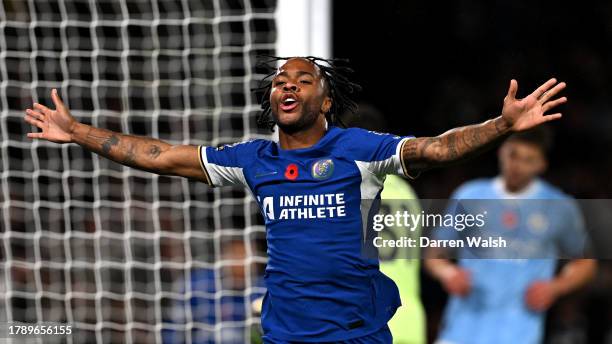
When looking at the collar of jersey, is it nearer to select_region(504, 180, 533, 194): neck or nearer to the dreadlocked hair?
select_region(504, 180, 533, 194): neck

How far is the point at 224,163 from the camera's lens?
4008 millimetres

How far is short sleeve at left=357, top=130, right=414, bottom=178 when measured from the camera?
146 inches

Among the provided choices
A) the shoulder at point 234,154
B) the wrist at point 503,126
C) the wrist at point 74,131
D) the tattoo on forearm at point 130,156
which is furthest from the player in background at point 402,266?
the wrist at point 503,126

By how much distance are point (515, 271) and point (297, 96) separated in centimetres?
233

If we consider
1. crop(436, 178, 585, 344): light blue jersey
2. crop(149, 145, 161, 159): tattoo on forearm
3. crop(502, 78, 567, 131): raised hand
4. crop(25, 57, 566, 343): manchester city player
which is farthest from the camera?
crop(436, 178, 585, 344): light blue jersey

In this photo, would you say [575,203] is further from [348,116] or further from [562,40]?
[562,40]

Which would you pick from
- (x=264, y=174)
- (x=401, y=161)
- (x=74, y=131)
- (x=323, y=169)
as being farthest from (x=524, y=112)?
(x=74, y=131)

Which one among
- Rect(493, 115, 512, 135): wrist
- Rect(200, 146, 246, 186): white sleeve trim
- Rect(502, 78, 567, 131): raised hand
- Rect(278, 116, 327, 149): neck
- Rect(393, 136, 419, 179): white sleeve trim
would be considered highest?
Rect(502, 78, 567, 131): raised hand

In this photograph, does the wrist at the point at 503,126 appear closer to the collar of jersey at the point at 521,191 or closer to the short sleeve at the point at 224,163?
the short sleeve at the point at 224,163

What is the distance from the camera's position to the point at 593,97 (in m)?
8.12

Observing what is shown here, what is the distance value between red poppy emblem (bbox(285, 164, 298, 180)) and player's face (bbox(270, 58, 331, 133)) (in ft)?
0.48

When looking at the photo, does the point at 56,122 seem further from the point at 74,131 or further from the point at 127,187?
the point at 127,187

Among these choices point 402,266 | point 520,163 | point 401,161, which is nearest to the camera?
point 401,161

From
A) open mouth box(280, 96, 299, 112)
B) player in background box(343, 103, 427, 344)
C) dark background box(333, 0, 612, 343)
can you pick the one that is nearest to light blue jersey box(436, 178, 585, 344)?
player in background box(343, 103, 427, 344)
